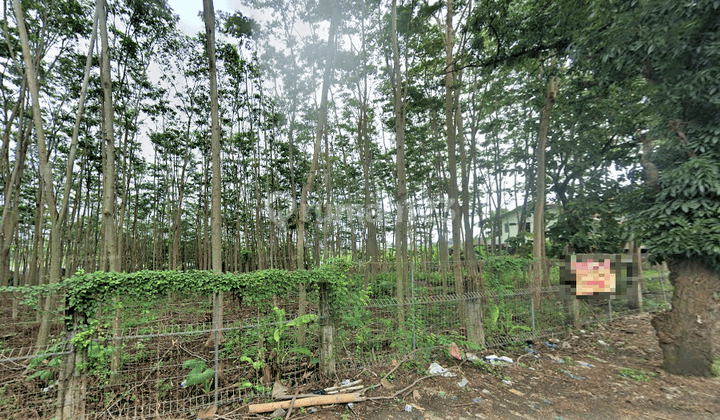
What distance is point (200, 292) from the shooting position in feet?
12.0

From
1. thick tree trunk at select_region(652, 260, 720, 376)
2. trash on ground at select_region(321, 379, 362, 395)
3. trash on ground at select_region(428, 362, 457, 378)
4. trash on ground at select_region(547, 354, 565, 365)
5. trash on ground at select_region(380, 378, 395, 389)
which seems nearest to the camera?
trash on ground at select_region(321, 379, 362, 395)

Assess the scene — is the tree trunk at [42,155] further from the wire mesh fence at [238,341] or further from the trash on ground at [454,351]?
the trash on ground at [454,351]

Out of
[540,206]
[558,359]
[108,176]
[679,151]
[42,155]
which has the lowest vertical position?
[558,359]

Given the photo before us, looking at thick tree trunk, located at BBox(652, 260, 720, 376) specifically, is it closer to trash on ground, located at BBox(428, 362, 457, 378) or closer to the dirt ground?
the dirt ground

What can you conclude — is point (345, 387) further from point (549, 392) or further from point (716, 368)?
point (716, 368)

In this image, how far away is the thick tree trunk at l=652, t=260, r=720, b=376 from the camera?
436 centimetres

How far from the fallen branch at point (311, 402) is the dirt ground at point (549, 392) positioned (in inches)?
3.3

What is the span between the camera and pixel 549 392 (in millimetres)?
4102

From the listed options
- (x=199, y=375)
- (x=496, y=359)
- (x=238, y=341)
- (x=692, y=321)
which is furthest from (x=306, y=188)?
(x=692, y=321)

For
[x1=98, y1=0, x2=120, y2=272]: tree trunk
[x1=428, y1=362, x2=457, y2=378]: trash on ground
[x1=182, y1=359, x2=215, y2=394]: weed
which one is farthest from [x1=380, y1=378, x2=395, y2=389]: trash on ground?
[x1=98, y1=0, x2=120, y2=272]: tree trunk

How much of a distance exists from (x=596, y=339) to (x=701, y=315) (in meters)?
2.38

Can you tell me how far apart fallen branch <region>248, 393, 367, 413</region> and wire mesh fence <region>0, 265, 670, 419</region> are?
13.3 inches

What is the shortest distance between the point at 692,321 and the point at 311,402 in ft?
20.2

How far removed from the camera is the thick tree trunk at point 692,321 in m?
4.36
